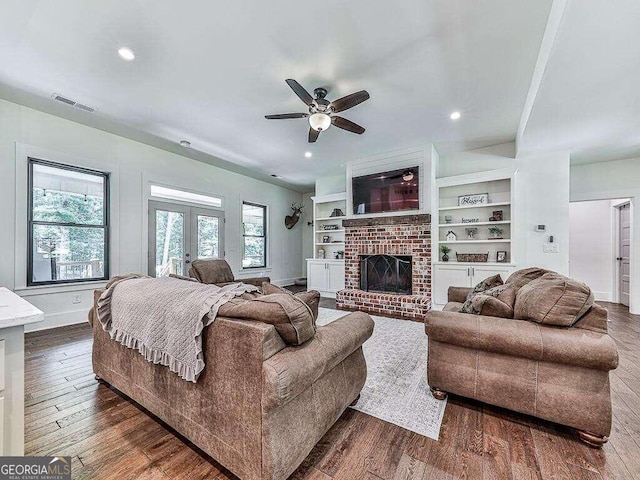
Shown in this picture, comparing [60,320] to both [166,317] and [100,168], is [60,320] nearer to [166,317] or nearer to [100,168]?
[100,168]

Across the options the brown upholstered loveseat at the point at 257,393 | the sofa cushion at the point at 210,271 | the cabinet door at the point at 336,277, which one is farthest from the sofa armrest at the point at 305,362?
the cabinet door at the point at 336,277

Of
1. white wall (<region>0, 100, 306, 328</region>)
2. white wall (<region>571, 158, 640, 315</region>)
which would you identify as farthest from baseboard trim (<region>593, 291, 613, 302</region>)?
white wall (<region>0, 100, 306, 328</region>)

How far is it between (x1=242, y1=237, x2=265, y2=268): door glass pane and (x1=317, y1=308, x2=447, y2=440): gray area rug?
4330mm

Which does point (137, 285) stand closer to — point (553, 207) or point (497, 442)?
point (497, 442)

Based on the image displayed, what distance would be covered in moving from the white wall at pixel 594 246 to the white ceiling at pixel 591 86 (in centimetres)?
176

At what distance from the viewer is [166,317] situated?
1494mm

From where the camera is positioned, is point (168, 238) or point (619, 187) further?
point (168, 238)

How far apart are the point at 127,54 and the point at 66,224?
9.13 feet

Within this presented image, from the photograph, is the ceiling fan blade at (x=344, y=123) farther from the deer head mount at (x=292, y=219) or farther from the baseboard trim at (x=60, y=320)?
the deer head mount at (x=292, y=219)

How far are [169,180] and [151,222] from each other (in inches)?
33.2

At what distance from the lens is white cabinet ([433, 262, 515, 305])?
4.33 m

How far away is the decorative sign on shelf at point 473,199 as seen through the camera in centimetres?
468

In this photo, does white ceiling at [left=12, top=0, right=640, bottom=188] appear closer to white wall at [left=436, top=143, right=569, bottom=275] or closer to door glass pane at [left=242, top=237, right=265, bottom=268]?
white wall at [left=436, top=143, right=569, bottom=275]

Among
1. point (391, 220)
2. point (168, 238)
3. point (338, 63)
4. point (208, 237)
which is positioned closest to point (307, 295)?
point (338, 63)
